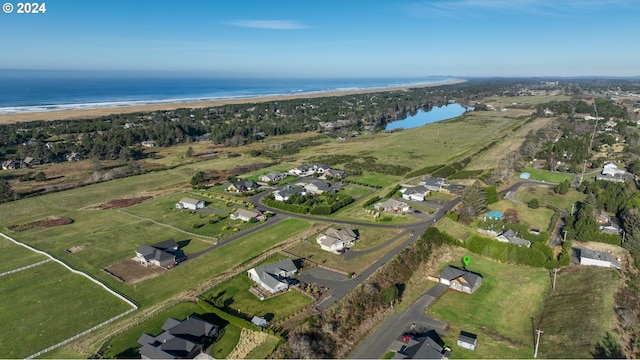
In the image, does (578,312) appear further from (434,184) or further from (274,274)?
(434,184)

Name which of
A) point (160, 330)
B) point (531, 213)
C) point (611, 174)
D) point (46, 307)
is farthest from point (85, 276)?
point (611, 174)

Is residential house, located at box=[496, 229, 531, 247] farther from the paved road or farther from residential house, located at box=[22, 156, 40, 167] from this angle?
residential house, located at box=[22, 156, 40, 167]

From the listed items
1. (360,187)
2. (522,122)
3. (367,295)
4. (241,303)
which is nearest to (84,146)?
(360,187)

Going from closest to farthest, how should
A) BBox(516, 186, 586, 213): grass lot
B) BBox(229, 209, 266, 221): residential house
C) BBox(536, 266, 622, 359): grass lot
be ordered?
BBox(536, 266, 622, 359): grass lot → BBox(229, 209, 266, 221): residential house → BBox(516, 186, 586, 213): grass lot

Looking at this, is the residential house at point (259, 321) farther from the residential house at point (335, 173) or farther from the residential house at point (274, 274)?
the residential house at point (335, 173)

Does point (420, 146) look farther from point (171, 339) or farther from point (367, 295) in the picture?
point (171, 339)

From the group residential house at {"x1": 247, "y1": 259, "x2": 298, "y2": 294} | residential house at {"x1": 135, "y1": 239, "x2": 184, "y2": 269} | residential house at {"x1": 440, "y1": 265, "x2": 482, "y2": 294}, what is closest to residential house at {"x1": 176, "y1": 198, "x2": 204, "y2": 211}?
residential house at {"x1": 135, "y1": 239, "x2": 184, "y2": 269}

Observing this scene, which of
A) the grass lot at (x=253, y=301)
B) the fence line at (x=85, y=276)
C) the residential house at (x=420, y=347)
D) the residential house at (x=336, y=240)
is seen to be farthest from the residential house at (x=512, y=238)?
the fence line at (x=85, y=276)
